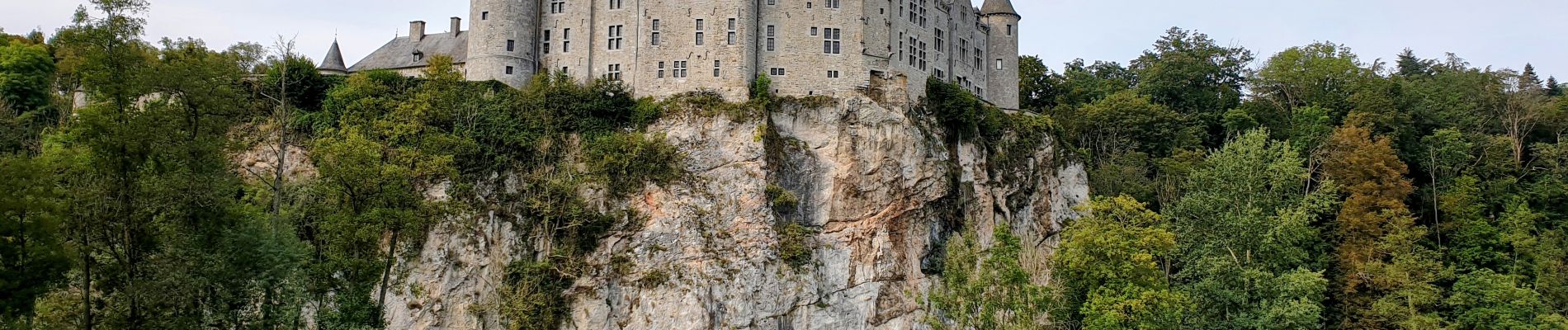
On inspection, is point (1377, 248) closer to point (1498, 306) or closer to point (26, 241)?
point (1498, 306)

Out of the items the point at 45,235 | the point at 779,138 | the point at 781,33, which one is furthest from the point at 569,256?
the point at 45,235

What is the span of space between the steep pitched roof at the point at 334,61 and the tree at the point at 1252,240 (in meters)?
31.9

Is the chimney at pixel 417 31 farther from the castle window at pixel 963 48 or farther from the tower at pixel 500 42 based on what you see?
the castle window at pixel 963 48

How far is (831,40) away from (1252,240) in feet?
53.9

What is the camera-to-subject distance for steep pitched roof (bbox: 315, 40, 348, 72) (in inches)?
1913

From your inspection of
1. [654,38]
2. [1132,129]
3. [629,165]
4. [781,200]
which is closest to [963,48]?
[1132,129]

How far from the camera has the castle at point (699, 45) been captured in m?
45.9

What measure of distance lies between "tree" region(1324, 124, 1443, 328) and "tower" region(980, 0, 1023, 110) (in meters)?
13.0

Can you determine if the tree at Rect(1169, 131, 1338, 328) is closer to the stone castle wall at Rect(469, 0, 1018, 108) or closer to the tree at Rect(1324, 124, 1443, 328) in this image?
the tree at Rect(1324, 124, 1443, 328)

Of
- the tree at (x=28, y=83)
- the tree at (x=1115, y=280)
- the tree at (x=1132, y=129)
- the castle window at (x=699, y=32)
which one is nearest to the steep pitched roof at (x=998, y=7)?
the tree at (x=1132, y=129)

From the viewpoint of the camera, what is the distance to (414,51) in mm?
48938

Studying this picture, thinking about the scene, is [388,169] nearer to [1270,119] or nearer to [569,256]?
[569,256]

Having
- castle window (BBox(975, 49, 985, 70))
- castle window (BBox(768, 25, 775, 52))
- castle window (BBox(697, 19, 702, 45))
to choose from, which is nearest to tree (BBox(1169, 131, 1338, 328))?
castle window (BBox(975, 49, 985, 70))

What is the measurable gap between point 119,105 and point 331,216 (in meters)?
5.75
